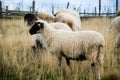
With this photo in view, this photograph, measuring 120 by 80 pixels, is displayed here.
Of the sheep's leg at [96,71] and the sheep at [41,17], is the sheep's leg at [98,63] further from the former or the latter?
the sheep at [41,17]

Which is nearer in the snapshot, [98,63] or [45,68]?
[98,63]

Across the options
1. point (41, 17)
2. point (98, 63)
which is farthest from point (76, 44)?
point (41, 17)

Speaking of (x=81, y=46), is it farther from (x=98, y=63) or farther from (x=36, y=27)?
(x=36, y=27)

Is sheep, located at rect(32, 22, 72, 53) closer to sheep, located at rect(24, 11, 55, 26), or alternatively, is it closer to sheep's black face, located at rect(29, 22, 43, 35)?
sheep's black face, located at rect(29, 22, 43, 35)

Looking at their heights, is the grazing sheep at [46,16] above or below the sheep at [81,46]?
above

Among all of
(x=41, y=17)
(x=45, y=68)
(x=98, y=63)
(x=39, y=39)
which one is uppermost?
(x=41, y=17)

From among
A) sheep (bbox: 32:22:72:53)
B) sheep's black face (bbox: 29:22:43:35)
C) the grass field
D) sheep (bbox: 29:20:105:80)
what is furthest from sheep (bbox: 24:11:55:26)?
sheep (bbox: 29:20:105:80)

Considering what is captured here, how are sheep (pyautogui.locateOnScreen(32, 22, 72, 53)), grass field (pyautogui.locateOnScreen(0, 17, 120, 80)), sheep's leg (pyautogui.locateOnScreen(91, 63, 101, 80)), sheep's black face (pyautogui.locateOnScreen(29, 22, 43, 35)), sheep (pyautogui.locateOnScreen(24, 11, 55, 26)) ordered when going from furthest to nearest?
sheep (pyautogui.locateOnScreen(24, 11, 55, 26))
sheep (pyautogui.locateOnScreen(32, 22, 72, 53))
sheep's black face (pyautogui.locateOnScreen(29, 22, 43, 35))
grass field (pyautogui.locateOnScreen(0, 17, 120, 80))
sheep's leg (pyautogui.locateOnScreen(91, 63, 101, 80))

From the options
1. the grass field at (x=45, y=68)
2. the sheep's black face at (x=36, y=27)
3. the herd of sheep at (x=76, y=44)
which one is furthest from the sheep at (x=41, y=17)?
the herd of sheep at (x=76, y=44)

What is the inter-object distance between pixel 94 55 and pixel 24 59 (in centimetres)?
171

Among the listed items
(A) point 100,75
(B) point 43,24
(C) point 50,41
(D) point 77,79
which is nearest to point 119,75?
(A) point 100,75

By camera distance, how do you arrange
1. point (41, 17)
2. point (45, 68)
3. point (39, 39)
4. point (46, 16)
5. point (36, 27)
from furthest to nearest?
point (41, 17)
point (46, 16)
point (39, 39)
point (36, 27)
point (45, 68)

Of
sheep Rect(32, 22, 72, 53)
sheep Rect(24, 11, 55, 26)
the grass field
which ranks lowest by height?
the grass field

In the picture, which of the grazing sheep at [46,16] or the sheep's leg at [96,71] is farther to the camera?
the grazing sheep at [46,16]
